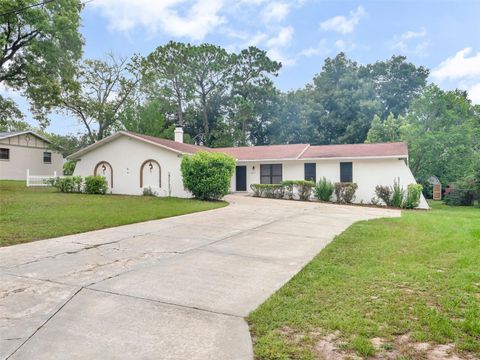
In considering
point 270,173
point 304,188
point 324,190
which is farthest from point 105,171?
point 324,190

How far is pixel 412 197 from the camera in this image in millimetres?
17156

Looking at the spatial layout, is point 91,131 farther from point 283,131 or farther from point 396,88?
point 396,88

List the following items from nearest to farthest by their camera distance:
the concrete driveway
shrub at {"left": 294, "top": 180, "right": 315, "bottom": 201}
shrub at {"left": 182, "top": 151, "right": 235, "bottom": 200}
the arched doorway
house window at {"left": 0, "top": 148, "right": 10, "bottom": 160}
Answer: the concrete driveway
shrub at {"left": 182, "top": 151, "right": 235, "bottom": 200}
shrub at {"left": 294, "top": 180, "right": 315, "bottom": 201}
the arched doorway
house window at {"left": 0, "top": 148, "right": 10, "bottom": 160}

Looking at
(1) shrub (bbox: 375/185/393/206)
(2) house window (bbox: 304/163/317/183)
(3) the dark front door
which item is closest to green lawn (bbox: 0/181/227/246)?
(2) house window (bbox: 304/163/317/183)

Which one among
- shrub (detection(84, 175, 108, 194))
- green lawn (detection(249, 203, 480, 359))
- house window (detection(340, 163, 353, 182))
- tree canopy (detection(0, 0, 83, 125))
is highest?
tree canopy (detection(0, 0, 83, 125))

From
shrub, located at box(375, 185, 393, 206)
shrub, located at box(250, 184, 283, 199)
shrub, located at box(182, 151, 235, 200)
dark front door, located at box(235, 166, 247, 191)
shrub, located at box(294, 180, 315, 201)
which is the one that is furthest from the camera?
dark front door, located at box(235, 166, 247, 191)

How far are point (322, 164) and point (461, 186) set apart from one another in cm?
854

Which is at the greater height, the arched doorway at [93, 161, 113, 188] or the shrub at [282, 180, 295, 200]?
the arched doorway at [93, 161, 113, 188]

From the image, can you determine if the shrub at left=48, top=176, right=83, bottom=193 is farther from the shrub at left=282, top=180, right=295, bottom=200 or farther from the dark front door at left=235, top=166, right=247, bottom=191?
the shrub at left=282, top=180, right=295, bottom=200

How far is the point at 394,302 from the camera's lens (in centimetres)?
393

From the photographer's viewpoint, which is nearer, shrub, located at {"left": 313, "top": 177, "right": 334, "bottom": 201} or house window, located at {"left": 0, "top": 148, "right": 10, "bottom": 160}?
shrub, located at {"left": 313, "top": 177, "right": 334, "bottom": 201}

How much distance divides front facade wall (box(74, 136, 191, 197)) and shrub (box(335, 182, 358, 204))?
7.86 metres

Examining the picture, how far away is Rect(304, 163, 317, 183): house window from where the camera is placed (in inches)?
808

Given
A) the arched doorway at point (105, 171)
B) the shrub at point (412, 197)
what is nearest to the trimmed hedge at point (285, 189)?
the shrub at point (412, 197)
